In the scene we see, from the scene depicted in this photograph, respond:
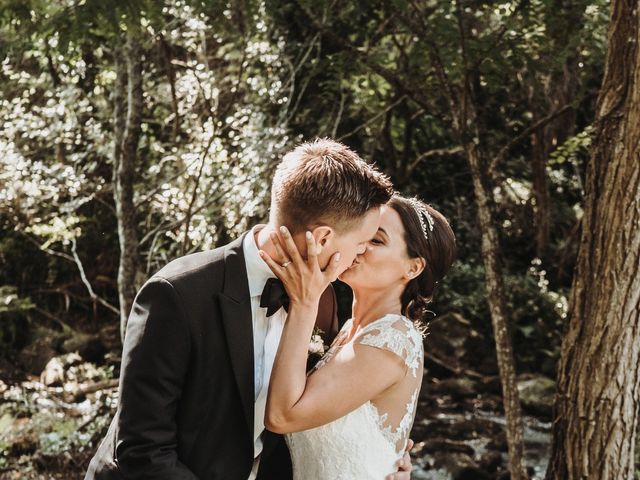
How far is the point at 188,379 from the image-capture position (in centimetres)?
183

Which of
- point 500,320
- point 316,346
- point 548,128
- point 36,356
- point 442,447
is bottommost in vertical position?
point 442,447

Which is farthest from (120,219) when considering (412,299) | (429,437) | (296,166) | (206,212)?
(429,437)

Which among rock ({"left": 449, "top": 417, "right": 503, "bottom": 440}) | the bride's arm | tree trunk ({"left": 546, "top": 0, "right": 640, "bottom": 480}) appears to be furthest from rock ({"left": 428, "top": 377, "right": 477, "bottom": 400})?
the bride's arm

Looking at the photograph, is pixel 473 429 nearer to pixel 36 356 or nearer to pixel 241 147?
pixel 241 147

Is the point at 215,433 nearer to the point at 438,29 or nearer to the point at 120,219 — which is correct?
the point at 120,219

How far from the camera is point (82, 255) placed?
9820 millimetres

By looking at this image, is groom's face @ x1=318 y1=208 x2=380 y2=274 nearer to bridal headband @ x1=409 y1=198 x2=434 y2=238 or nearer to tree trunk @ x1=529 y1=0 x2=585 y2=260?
bridal headband @ x1=409 y1=198 x2=434 y2=238

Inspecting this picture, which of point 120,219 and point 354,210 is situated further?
point 120,219

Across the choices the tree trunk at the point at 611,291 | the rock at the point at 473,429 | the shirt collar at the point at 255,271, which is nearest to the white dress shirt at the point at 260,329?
the shirt collar at the point at 255,271

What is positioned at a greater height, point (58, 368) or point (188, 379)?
point (188, 379)

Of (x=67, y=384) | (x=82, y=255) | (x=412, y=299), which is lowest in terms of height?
(x=67, y=384)

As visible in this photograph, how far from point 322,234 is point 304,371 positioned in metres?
0.42

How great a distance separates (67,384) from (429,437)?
4266 millimetres

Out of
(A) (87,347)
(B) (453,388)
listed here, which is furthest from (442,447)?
(A) (87,347)
